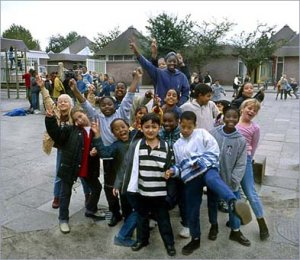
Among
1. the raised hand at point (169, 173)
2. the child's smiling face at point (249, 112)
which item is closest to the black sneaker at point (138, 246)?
the raised hand at point (169, 173)

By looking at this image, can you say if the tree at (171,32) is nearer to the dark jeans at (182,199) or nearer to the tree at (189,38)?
the tree at (189,38)

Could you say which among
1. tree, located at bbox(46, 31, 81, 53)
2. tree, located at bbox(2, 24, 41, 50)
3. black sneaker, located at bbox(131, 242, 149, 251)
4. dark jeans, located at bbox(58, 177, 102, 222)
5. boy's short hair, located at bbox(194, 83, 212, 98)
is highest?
tree, located at bbox(46, 31, 81, 53)

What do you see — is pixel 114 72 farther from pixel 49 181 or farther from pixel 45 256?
pixel 45 256

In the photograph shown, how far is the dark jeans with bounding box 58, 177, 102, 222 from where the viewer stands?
3.71 m

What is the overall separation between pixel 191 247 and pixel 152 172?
870 millimetres

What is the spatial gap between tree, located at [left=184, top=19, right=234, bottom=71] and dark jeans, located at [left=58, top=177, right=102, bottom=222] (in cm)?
2860

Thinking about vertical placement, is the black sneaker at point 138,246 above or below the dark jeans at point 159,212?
below

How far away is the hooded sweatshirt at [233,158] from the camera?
3.43 m

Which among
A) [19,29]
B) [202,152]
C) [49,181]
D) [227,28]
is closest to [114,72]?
[227,28]

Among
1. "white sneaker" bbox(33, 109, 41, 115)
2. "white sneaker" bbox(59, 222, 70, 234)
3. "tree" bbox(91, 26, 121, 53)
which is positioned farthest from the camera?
"tree" bbox(91, 26, 121, 53)

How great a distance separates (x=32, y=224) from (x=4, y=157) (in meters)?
3.35

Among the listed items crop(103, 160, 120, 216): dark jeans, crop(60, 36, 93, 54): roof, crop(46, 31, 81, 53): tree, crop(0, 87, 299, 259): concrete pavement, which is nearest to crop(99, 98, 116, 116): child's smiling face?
crop(103, 160, 120, 216): dark jeans

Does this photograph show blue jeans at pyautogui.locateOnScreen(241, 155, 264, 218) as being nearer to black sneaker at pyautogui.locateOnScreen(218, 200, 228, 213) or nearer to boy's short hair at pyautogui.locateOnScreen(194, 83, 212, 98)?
black sneaker at pyautogui.locateOnScreen(218, 200, 228, 213)

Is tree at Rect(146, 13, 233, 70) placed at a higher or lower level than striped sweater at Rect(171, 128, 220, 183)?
higher
